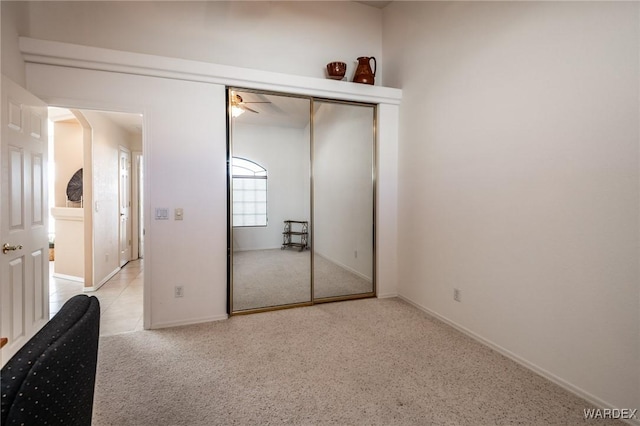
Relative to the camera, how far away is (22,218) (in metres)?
2.25

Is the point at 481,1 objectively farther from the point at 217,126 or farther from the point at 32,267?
the point at 32,267

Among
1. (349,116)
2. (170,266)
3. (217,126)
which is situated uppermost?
(349,116)

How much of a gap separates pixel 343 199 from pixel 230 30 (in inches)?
85.9

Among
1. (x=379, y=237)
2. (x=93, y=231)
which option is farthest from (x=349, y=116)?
(x=93, y=231)

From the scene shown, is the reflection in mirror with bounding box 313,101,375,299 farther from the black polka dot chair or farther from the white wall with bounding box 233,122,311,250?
the black polka dot chair

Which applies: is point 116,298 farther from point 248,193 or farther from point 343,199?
point 343,199

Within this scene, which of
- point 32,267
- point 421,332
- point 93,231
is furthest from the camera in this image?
point 93,231

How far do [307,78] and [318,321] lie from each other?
250 centimetres

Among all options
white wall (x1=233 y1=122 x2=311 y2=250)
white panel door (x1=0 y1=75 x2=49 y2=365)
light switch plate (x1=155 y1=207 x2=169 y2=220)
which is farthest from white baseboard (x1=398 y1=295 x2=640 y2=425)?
white panel door (x1=0 y1=75 x2=49 y2=365)

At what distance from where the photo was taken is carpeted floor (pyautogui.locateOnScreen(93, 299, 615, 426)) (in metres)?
1.76

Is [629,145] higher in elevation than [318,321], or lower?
higher

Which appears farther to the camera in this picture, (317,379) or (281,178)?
(281,178)

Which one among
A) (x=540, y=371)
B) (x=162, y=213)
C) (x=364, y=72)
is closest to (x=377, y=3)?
(x=364, y=72)

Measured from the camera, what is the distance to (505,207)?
7.91ft
